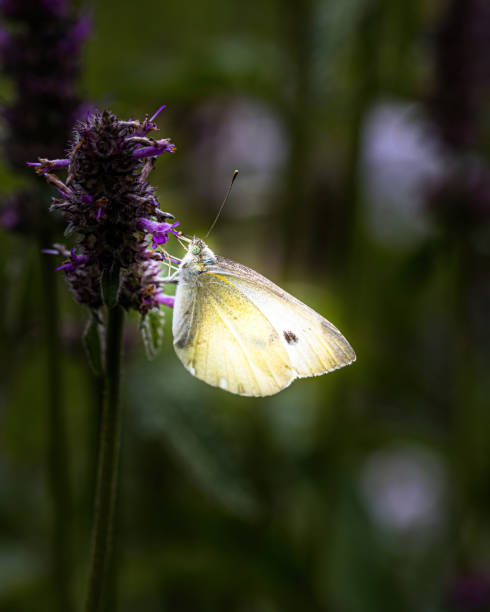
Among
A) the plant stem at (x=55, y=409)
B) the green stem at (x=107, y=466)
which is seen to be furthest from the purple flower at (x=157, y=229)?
the plant stem at (x=55, y=409)

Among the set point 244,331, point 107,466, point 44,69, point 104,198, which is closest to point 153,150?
point 104,198

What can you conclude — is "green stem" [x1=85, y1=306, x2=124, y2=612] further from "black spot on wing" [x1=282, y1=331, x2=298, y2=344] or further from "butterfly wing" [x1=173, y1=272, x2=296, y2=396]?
"black spot on wing" [x1=282, y1=331, x2=298, y2=344]

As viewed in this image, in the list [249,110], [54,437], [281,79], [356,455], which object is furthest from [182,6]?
[54,437]

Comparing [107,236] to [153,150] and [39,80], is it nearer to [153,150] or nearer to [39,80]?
[153,150]

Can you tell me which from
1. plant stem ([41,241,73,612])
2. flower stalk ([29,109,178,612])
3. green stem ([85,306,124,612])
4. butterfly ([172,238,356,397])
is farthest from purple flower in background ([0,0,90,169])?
green stem ([85,306,124,612])

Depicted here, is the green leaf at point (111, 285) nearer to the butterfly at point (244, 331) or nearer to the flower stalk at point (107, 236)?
the flower stalk at point (107, 236)

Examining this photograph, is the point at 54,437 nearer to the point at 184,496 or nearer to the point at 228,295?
the point at 228,295

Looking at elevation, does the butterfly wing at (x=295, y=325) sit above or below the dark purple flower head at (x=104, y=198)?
below
